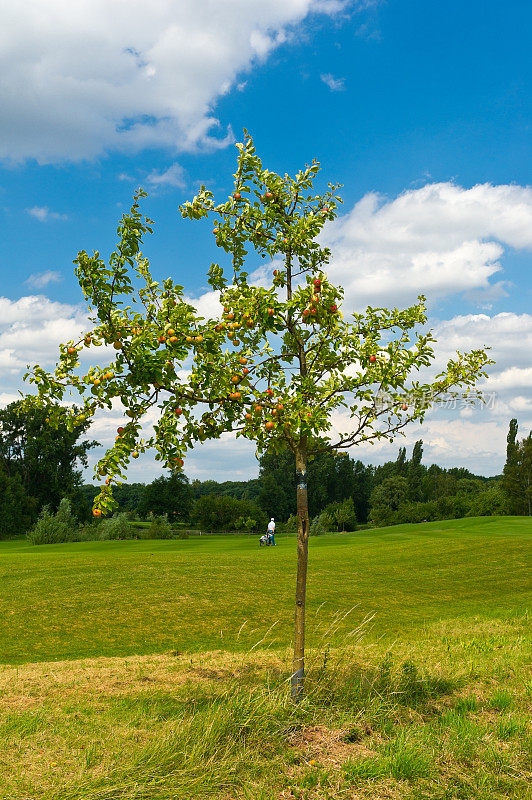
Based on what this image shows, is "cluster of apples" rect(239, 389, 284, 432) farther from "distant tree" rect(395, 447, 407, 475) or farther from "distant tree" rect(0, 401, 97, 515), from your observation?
"distant tree" rect(395, 447, 407, 475)

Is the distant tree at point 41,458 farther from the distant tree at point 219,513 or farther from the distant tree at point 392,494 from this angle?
the distant tree at point 392,494

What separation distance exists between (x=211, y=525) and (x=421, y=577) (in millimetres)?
59442

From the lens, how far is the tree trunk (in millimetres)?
6523

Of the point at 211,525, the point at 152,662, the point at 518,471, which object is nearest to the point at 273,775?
the point at 152,662

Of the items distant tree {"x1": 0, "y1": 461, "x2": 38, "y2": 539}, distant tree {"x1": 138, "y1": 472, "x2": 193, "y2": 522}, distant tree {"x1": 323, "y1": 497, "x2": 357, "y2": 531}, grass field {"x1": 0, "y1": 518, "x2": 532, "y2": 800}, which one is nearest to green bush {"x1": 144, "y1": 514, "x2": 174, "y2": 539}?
distant tree {"x1": 0, "y1": 461, "x2": 38, "y2": 539}

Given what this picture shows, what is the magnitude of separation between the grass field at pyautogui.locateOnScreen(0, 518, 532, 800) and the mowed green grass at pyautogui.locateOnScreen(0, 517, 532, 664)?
0.08 m

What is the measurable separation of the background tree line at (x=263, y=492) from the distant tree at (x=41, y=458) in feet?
0.39

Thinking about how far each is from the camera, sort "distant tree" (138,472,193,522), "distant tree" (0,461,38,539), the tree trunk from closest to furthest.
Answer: the tree trunk < "distant tree" (0,461,38,539) < "distant tree" (138,472,193,522)

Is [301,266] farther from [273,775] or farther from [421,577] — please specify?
[421,577]

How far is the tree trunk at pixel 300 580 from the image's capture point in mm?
6523

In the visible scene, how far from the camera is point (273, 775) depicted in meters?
5.05

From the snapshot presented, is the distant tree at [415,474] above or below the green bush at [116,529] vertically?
above

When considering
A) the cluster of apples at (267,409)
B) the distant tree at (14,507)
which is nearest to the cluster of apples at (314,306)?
the cluster of apples at (267,409)

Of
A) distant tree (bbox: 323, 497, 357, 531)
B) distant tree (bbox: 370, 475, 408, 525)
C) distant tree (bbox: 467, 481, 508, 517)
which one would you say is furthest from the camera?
distant tree (bbox: 370, 475, 408, 525)
